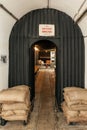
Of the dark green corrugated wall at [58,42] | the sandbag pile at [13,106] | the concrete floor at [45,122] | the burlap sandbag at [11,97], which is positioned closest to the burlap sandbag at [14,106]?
the sandbag pile at [13,106]

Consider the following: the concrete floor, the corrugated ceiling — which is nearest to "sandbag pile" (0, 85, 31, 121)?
the concrete floor

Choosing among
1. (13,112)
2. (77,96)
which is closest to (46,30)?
(77,96)

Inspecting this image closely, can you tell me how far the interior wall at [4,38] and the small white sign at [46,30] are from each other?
88 cm

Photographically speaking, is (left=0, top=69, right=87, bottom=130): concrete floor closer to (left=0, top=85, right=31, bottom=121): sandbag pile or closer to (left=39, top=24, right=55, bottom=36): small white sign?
(left=0, top=85, right=31, bottom=121): sandbag pile

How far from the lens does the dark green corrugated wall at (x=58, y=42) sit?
598 cm

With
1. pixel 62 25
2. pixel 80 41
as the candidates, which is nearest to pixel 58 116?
pixel 80 41

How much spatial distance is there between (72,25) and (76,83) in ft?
5.88

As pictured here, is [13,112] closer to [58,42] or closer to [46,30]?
[58,42]

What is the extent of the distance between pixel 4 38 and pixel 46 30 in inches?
53.8

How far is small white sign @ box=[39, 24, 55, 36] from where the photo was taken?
5977 millimetres

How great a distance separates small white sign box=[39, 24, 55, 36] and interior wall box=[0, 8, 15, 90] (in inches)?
34.7

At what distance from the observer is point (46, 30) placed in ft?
19.6

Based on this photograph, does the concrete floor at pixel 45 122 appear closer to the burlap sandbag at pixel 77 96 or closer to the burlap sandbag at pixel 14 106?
the burlap sandbag at pixel 14 106

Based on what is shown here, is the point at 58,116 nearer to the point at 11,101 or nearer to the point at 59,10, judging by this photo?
the point at 11,101
